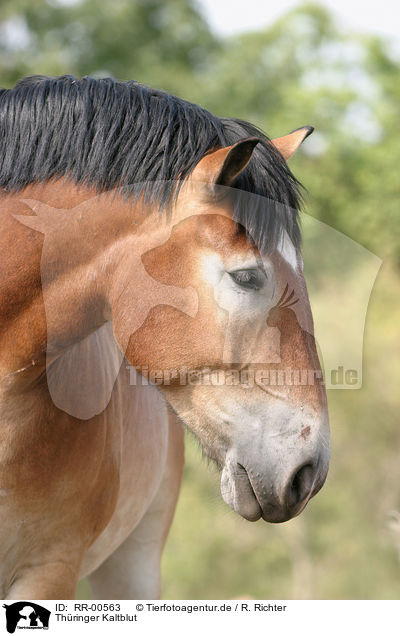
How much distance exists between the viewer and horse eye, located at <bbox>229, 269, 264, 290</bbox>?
2242 millimetres

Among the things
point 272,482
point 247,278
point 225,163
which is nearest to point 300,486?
point 272,482

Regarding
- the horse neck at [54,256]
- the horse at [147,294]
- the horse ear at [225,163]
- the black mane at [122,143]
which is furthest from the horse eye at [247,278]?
the horse neck at [54,256]

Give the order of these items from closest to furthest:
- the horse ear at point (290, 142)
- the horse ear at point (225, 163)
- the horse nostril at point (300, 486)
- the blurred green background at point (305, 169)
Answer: the horse ear at point (225, 163)
the horse nostril at point (300, 486)
the horse ear at point (290, 142)
the blurred green background at point (305, 169)

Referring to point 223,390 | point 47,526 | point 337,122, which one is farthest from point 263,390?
point 337,122

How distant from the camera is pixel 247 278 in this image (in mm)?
2246

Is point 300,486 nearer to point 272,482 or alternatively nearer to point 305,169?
point 272,482

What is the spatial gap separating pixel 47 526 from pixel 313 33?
2677 cm

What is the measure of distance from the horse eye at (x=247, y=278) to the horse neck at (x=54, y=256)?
0.38m

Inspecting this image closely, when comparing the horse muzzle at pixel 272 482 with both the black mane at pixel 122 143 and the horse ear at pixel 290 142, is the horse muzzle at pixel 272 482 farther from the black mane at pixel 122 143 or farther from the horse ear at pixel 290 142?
the horse ear at pixel 290 142

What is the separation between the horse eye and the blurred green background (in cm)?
1363

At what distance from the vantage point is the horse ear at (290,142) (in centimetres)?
261
